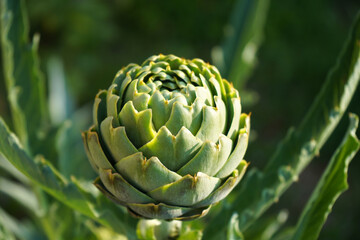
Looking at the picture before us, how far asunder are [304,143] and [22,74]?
18.2 inches

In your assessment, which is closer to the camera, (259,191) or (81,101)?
(259,191)

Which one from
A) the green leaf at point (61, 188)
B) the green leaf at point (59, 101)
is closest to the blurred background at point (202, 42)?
the green leaf at point (59, 101)

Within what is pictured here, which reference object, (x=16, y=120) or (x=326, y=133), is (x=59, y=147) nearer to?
(x=16, y=120)

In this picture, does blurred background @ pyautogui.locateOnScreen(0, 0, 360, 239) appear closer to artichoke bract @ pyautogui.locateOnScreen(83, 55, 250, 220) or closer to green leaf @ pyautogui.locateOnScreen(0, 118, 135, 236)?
green leaf @ pyautogui.locateOnScreen(0, 118, 135, 236)

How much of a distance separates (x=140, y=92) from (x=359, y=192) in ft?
4.78

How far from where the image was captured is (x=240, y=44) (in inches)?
35.0

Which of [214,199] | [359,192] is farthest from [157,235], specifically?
[359,192]

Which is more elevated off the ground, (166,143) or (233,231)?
(166,143)

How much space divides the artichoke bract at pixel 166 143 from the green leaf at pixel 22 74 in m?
0.26

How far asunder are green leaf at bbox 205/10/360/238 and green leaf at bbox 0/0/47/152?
341 millimetres

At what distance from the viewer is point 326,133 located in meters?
0.67

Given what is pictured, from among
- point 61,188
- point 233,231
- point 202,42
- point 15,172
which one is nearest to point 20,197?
point 15,172

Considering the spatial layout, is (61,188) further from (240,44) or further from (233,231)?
(240,44)

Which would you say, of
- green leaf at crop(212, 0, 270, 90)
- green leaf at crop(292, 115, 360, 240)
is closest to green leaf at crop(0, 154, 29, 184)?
green leaf at crop(212, 0, 270, 90)
